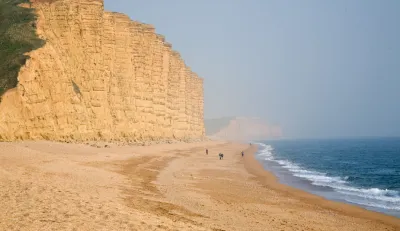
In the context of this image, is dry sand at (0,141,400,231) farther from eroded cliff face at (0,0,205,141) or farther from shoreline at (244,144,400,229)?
eroded cliff face at (0,0,205,141)

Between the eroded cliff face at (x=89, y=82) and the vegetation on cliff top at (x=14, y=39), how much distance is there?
2.13 ft

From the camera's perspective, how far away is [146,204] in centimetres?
1111

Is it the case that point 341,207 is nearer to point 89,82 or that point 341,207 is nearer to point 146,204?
point 146,204

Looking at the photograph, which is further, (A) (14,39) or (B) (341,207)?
(A) (14,39)

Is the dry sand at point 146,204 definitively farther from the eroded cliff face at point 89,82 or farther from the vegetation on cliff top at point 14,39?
the vegetation on cliff top at point 14,39

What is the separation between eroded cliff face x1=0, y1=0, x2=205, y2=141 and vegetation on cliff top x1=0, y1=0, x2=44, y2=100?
65 centimetres

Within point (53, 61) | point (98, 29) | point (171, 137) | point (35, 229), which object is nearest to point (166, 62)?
point (171, 137)

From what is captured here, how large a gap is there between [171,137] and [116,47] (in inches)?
829

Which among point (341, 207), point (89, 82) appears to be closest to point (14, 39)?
point (89, 82)

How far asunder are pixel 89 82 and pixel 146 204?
27973 mm

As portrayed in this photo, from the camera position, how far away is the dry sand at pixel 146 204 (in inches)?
324

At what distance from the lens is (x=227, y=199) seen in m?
14.8

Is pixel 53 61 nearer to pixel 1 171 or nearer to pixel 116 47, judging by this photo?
pixel 116 47

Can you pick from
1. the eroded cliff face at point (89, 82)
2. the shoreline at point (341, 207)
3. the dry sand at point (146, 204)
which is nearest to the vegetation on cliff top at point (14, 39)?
the eroded cliff face at point (89, 82)
